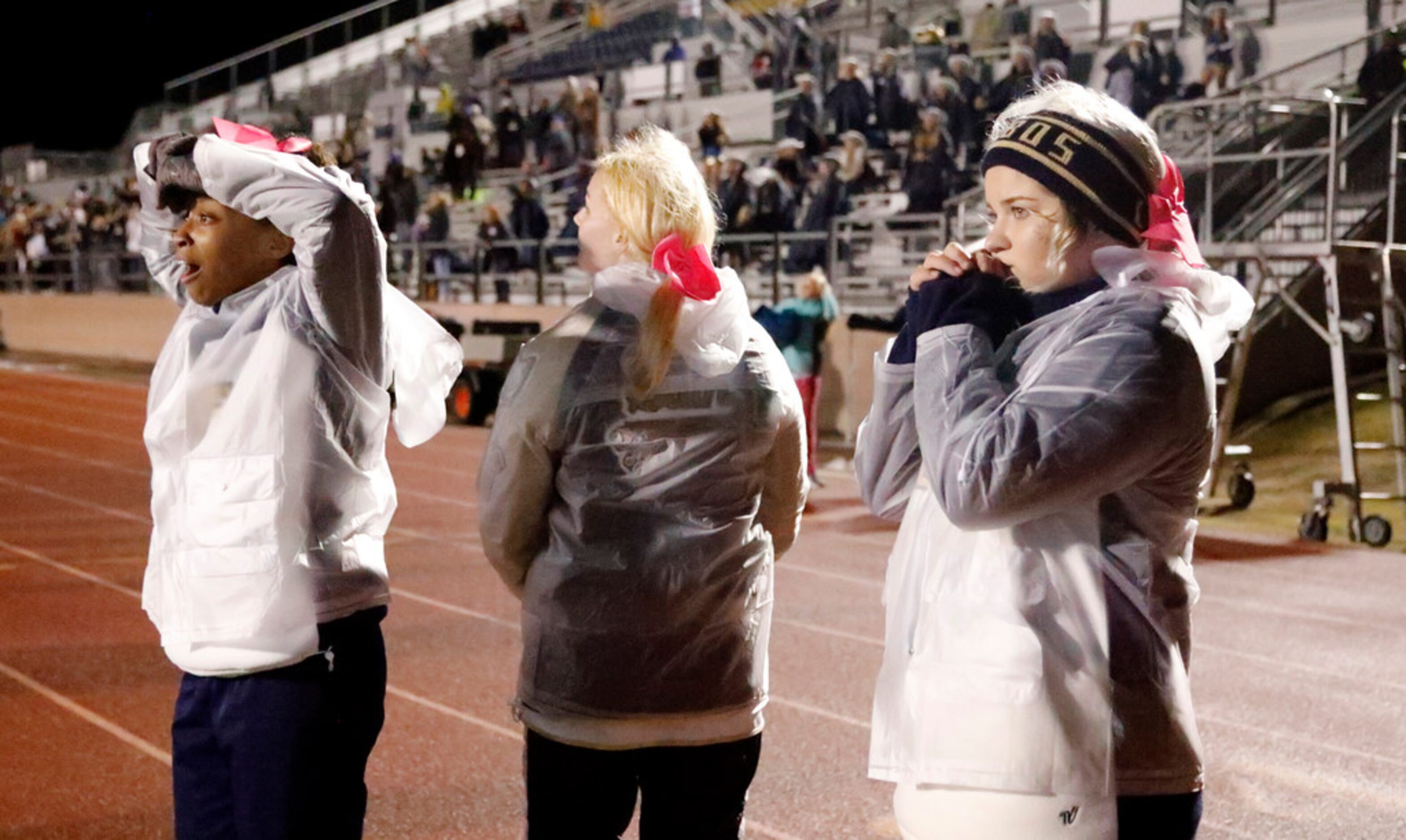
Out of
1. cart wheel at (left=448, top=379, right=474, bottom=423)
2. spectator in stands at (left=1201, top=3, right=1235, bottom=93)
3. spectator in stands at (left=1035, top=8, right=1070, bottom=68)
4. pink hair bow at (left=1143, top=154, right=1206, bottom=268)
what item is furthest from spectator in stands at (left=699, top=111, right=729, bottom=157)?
pink hair bow at (left=1143, top=154, right=1206, bottom=268)

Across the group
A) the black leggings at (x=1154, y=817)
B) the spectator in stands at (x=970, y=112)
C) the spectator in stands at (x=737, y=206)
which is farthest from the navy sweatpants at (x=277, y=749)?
the spectator in stands at (x=970, y=112)

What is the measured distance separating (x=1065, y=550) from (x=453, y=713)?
4.01 meters

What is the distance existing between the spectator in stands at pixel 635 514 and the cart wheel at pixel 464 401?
570 inches

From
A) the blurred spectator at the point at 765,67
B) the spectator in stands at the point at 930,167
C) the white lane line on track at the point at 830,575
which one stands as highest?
the blurred spectator at the point at 765,67

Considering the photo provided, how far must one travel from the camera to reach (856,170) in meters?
18.9

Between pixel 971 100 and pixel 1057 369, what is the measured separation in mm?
16608

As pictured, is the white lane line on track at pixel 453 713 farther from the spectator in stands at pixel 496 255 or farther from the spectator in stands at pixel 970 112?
the spectator in stands at pixel 496 255

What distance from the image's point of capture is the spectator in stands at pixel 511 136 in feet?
86.6

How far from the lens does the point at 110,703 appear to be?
18.7 feet

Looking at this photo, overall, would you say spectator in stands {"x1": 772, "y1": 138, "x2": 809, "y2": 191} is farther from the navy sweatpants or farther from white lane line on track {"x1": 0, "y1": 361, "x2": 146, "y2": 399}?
the navy sweatpants

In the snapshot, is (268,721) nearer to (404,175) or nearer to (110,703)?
(110,703)

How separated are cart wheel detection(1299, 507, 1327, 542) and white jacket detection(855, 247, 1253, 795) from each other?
8.59 m

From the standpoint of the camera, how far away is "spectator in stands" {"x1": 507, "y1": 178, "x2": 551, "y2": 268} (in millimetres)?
22375

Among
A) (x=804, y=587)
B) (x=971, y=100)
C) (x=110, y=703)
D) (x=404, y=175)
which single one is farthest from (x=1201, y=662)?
(x=404, y=175)
